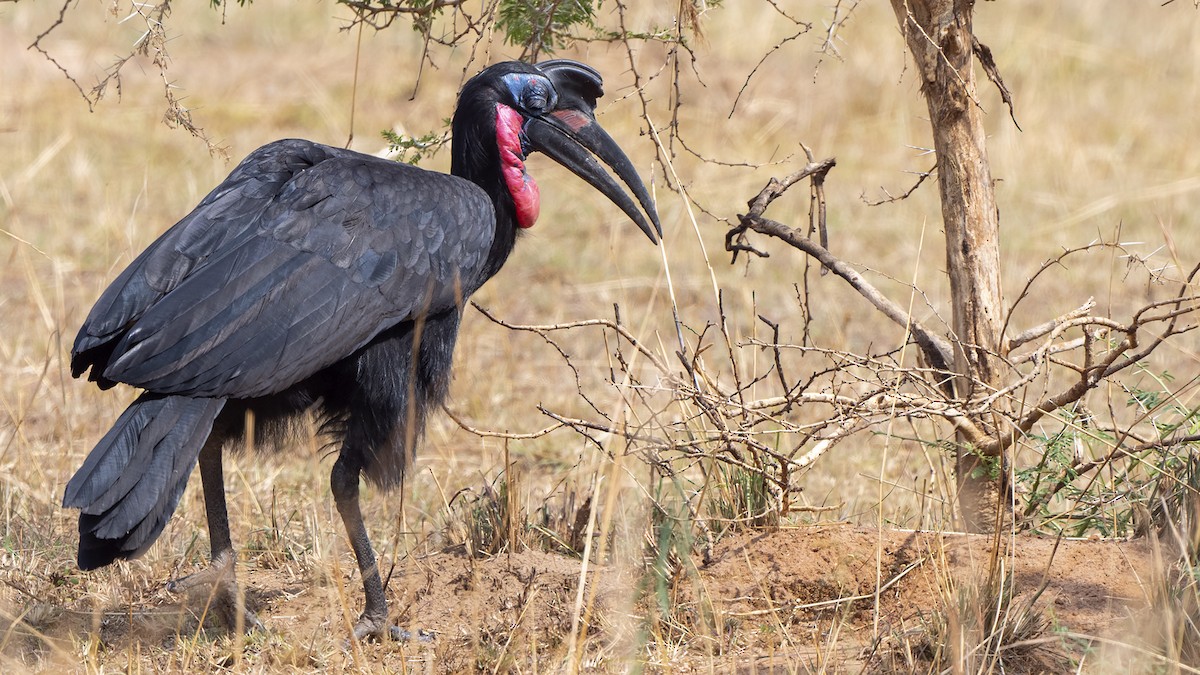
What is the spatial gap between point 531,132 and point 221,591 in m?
1.55

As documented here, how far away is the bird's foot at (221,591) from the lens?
341 cm

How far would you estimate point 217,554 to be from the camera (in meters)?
3.55

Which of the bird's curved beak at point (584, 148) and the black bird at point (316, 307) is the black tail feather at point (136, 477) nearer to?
the black bird at point (316, 307)

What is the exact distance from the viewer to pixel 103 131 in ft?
28.2

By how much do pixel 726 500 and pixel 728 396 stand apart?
34 cm

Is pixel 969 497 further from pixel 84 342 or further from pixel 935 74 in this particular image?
pixel 84 342

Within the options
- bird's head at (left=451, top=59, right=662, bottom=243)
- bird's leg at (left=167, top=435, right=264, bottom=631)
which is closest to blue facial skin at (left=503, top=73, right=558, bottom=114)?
bird's head at (left=451, top=59, right=662, bottom=243)

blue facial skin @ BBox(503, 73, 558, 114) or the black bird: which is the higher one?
blue facial skin @ BBox(503, 73, 558, 114)

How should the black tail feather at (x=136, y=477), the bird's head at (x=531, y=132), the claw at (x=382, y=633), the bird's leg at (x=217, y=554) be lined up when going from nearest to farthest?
the black tail feather at (x=136, y=477)
the claw at (x=382, y=633)
the bird's leg at (x=217, y=554)
the bird's head at (x=531, y=132)

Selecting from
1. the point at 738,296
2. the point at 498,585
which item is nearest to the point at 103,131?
the point at 738,296

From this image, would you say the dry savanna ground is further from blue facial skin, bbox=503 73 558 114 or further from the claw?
blue facial skin, bbox=503 73 558 114

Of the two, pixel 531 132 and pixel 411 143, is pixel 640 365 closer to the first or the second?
pixel 531 132

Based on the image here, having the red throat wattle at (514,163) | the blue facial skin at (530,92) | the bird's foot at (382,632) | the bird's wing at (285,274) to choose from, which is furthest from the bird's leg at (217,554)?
the blue facial skin at (530,92)

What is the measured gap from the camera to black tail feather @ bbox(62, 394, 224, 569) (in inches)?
110
